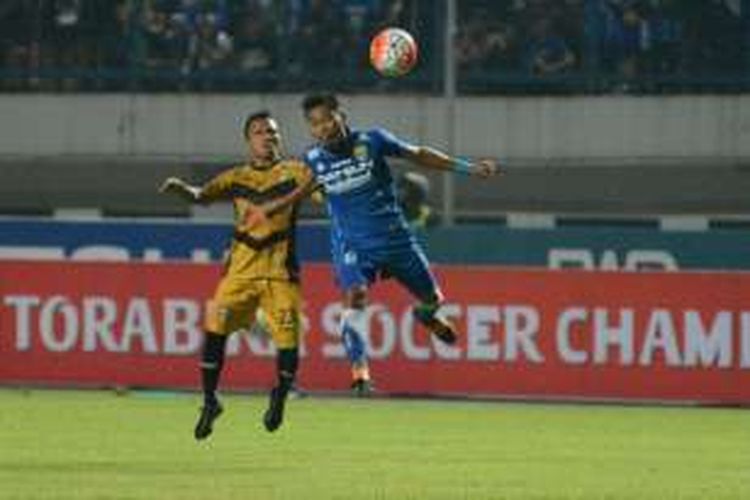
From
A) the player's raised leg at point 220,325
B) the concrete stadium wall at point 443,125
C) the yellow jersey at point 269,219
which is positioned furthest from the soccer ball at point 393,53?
the concrete stadium wall at point 443,125

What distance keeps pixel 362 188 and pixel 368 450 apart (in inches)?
70.8

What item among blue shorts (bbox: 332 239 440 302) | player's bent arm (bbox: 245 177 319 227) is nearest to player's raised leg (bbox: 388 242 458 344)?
blue shorts (bbox: 332 239 440 302)

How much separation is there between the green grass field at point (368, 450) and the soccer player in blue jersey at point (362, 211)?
91 cm

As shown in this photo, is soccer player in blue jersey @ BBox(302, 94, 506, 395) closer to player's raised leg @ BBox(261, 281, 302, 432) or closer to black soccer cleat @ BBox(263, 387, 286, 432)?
player's raised leg @ BBox(261, 281, 302, 432)

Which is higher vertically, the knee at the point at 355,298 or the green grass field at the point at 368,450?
the knee at the point at 355,298

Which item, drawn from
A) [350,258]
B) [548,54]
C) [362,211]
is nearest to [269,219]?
[362,211]

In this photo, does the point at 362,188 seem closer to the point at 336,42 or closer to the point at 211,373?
the point at 211,373

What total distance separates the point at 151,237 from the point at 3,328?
2459 mm

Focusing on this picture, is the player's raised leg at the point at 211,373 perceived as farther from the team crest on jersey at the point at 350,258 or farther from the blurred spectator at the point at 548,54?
the blurred spectator at the point at 548,54

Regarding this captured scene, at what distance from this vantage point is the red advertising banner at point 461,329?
2294cm

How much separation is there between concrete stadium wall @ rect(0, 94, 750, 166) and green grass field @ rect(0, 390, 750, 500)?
380 inches

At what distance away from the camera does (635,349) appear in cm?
2311

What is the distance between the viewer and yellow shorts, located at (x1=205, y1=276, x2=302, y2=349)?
16.1m

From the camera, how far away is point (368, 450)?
54.9ft
